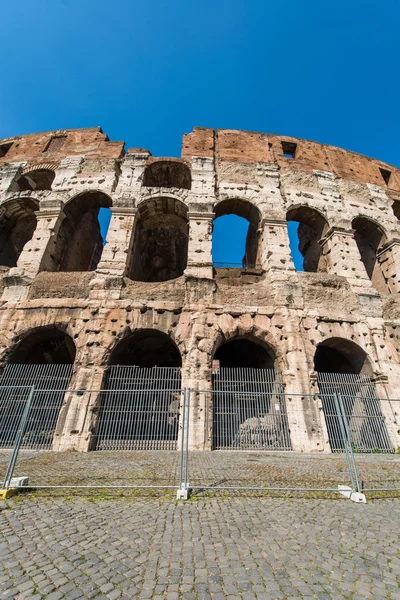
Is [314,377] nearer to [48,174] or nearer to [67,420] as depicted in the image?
[67,420]

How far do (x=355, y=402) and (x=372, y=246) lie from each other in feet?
26.1

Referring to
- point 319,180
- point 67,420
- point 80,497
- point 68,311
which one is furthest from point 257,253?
point 80,497

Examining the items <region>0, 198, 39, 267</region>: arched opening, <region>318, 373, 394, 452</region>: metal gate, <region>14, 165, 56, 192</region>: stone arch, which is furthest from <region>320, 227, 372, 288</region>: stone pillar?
<region>14, 165, 56, 192</region>: stone arch

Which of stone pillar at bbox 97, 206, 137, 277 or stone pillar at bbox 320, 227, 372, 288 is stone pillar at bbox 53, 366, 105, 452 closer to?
stone pillar at bbox 97, 206, 137, 277

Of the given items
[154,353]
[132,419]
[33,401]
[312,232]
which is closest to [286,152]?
[312,232]

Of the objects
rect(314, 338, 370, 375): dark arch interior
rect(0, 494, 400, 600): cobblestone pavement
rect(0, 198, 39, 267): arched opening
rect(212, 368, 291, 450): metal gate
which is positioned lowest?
rect(0, 494, 400, 600): cobblestone pavement

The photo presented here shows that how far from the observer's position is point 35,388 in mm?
8781

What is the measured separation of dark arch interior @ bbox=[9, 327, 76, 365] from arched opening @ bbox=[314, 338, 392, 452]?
354 inches

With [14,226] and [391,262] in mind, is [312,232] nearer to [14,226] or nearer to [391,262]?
[391,262]

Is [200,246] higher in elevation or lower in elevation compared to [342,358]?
higher

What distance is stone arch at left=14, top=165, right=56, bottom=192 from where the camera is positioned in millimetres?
13703

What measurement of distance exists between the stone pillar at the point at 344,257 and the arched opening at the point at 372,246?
1.84 metres

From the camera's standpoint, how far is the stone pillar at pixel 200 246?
10.4m

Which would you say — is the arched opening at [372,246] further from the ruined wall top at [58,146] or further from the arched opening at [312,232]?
the ruined wall top at [58,146]
